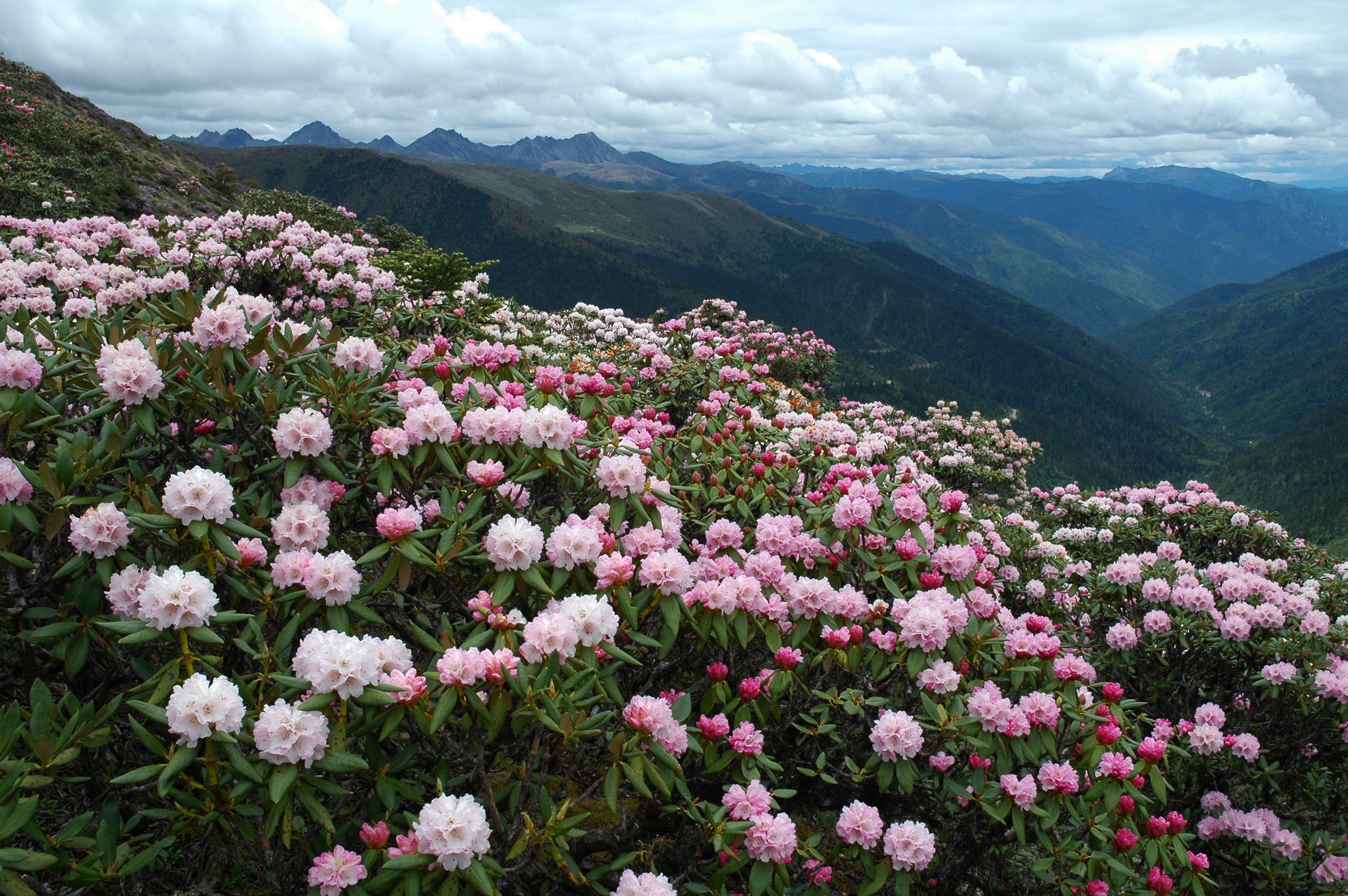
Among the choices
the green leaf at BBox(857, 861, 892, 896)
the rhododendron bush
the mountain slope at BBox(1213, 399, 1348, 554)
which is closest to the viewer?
the rhododendron bush

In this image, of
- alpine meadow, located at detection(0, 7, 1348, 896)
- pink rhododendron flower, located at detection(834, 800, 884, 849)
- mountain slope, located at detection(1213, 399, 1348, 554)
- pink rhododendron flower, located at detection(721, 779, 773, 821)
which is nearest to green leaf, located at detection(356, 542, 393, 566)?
alpine meadow, located at detection(0, 7, 1348, 896)

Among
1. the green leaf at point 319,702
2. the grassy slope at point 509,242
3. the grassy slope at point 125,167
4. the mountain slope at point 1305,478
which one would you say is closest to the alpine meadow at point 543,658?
the green leaf at point 319,702

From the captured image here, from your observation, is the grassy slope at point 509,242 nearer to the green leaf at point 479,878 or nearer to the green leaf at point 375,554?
the green leaf at point 375,554

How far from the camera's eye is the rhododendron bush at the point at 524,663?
8.61ft

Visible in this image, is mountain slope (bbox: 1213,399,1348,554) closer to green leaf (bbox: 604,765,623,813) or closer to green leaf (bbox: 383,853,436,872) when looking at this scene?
green leaf (bbox: 604,765,623,813)

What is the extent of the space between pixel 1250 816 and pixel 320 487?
6.93 meters

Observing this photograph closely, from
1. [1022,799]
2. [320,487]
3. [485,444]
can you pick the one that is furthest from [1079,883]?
[320,487]

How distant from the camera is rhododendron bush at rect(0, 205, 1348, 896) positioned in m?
2.62

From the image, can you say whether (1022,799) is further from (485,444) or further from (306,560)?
(306,560)

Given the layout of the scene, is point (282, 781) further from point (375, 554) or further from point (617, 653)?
point (617, 653)

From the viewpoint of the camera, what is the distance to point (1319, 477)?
11231 centimetres

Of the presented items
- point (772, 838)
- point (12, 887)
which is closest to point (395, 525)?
point (12, 887)

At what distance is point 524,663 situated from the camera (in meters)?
2.82

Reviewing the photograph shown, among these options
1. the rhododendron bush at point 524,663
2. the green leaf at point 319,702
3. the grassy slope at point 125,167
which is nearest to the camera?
the green leaf at point 319,702
